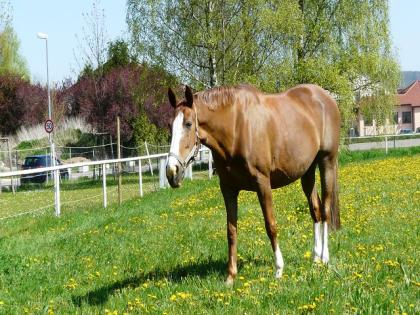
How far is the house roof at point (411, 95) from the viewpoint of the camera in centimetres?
8925

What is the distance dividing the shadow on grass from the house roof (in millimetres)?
84889

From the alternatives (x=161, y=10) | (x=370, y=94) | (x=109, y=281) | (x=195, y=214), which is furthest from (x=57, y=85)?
(x=109, y=281)

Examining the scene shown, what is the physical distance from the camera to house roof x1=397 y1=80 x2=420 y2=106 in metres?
89.2

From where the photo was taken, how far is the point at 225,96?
6348 mm

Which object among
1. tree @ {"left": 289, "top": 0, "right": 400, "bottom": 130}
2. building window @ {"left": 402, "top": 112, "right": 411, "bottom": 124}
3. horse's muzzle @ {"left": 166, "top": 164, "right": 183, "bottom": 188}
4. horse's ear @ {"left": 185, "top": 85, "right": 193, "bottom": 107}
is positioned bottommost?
horse's muzzle @ {"left": 166, "top": 164, "right": 183, "bottom": 188}

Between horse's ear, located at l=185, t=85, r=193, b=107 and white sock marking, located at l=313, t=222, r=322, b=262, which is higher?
horse's ear, located at l=185, t=85, r=193, b=107

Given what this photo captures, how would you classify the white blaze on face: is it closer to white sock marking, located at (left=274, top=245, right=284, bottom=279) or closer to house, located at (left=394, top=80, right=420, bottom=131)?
white sock marking, located at (left=274, top=245, right=284, bottom=279)

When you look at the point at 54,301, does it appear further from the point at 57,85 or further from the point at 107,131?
the point at 57,85

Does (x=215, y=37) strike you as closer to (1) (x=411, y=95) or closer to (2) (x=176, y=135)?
(2) (x=176, y=135)

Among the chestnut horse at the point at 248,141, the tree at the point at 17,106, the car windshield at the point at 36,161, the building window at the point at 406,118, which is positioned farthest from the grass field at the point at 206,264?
the building window at the point at 406,118

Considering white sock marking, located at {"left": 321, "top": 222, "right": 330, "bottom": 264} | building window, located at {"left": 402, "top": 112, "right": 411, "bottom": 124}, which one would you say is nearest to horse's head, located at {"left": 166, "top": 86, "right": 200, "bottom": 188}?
white sock marking, located at {"left": 321, "top": 222, "right": 330, "bottom": 264}

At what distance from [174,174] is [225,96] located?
3.81 ft

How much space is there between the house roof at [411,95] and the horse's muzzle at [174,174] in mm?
86231

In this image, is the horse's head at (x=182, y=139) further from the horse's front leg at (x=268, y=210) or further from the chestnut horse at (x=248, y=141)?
the horse's front leg at (x=268, y=210)
